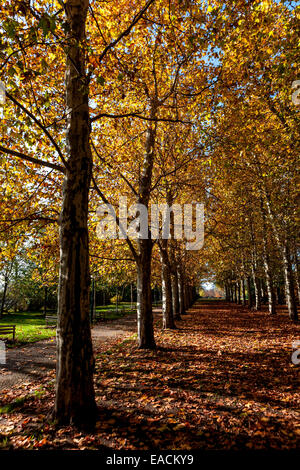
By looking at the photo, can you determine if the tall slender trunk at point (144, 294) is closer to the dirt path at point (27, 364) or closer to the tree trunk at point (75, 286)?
the dirt path at point (27, 364)

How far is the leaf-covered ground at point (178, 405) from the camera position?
141 inches

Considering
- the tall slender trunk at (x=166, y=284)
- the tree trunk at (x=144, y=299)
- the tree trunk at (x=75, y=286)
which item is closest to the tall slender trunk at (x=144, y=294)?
the tree trunk at (x=144, y=299)

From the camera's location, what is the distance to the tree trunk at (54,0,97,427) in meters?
3.98

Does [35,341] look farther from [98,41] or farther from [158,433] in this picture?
[98,41]

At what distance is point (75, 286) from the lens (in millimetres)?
4102

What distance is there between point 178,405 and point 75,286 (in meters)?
2.97

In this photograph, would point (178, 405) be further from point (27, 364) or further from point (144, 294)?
point (27, 364)

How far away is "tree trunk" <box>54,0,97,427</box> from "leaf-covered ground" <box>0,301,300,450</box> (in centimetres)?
40

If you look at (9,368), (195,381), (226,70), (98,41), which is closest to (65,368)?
(195,381)

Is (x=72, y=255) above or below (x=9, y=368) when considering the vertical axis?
above

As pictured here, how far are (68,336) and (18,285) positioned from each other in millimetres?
28963

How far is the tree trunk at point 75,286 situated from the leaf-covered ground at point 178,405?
→ 403 millimetres
